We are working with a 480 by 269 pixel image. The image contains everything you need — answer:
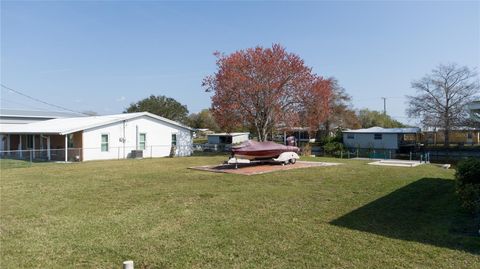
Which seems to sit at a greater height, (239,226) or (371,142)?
(371,142)

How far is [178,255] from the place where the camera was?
16.6 feet

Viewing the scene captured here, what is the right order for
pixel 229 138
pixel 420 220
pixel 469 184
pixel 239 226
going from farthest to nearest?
1. pixel 229 138
2. pixel 469 184
3. pixel 420 220
4. pixel 239 226

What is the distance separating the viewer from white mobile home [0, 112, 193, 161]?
23.2 m

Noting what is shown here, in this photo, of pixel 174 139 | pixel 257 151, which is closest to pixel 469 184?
pixel 257 151

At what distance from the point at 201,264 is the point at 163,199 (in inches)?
183

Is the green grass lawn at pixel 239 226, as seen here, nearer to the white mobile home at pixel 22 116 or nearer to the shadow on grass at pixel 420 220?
the shadow on grass at pixel 420 220

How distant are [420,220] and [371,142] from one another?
112 feet

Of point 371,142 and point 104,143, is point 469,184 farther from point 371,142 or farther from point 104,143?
point 371,142

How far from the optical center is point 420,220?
6.74 m

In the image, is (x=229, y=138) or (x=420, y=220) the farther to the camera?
(x=229, y=138)

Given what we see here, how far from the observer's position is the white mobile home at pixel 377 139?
37938 millimetres

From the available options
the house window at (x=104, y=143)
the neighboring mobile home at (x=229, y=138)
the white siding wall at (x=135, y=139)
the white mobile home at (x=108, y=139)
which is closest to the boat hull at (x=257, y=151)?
the white mobile home at (x=108, y=139)

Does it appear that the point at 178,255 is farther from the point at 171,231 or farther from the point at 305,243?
the point at 305,243

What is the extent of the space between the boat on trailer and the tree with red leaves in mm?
9871
